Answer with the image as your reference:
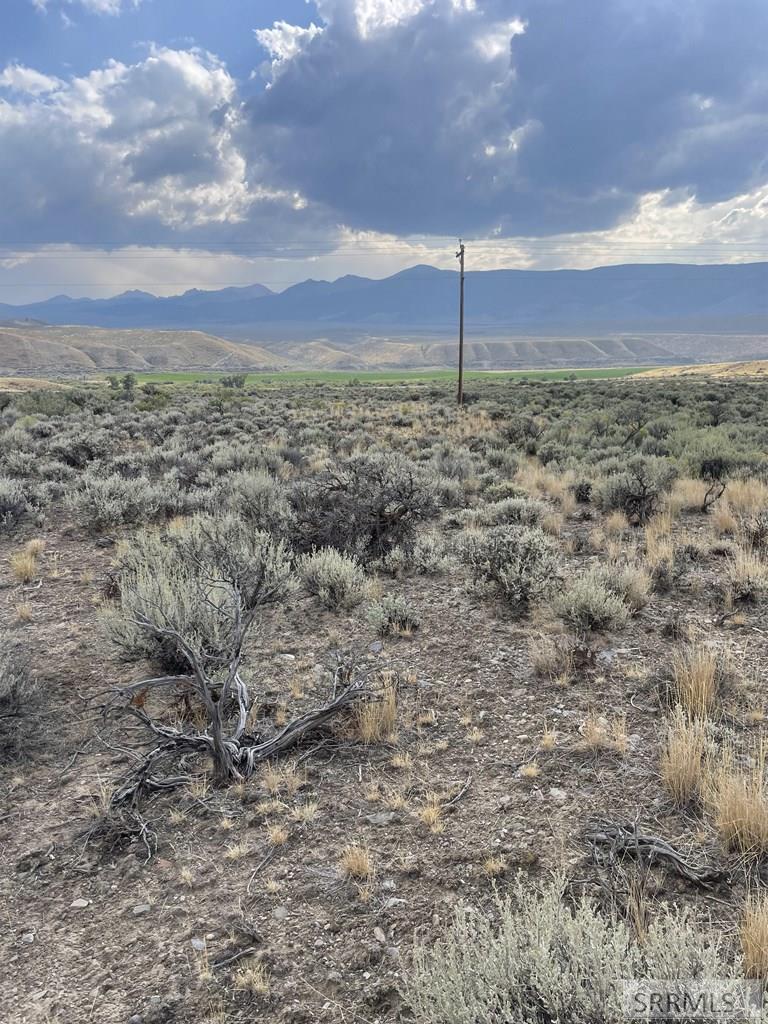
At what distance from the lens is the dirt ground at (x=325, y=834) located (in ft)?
9.04

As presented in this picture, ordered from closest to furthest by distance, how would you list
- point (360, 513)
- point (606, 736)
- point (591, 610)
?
1. point (606, 736)
2. point (591, 610)
3. point (360, 513)

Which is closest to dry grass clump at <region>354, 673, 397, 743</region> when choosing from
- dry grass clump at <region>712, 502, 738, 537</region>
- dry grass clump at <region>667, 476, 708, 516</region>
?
dry grass clump at <region>712, 502, 738, 537</region>

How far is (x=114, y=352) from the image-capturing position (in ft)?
498

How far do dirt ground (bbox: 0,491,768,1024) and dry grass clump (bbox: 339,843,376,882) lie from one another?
0.04 meters

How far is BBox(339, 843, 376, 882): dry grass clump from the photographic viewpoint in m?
3.24

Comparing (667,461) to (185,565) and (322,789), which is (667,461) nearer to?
(185,565)

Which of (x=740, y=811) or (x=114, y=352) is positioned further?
(x=114, y=352)

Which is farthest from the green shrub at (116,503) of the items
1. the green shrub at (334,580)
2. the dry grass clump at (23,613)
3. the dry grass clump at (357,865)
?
the dry grass clump at (357,865)

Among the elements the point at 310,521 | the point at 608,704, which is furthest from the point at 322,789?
the point at 310,521

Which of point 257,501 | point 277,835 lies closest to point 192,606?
point 277,835

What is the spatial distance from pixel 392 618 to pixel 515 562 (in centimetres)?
162

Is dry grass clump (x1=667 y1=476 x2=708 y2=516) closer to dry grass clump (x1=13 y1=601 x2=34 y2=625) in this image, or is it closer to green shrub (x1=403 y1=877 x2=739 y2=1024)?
green shrub (x1=403 y1=877 x2=739 y2=1024)

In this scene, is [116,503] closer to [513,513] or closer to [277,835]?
[513,513]

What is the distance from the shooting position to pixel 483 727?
457 cm
